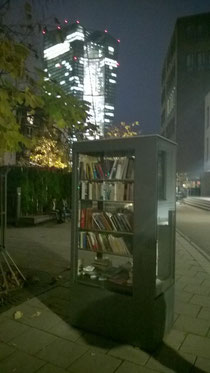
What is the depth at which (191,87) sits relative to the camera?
57.4m

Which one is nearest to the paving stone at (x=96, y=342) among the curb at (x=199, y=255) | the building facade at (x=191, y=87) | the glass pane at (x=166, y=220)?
the glass pane at (x=166, y=220)

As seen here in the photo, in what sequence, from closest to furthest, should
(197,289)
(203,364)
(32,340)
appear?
(203,364), (32,340), (197,289)

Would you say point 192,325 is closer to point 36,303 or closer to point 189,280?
point 189,280

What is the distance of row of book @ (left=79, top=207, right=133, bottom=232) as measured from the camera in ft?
12.6

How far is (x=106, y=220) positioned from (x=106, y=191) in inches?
15.4

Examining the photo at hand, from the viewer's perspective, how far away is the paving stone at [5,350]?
3400mm

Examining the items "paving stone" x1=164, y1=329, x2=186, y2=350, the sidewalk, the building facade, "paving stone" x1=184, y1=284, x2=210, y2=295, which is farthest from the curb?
the building facade

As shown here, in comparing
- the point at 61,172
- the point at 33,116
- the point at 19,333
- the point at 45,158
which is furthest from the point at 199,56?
the point at 19,333

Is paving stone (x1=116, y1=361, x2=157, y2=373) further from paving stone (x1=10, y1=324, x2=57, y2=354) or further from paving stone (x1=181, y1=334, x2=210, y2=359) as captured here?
paving stone (x1=10, y1=324, x2=57, y2=354)

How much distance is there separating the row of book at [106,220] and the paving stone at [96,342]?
1.36 m

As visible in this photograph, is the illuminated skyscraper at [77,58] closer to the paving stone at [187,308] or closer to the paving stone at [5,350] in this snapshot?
the paving stone at [187,308]

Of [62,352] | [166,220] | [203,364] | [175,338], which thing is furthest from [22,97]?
[203,364]

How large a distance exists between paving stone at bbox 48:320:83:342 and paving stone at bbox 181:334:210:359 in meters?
1.32

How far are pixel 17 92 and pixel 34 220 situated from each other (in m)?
9.93
